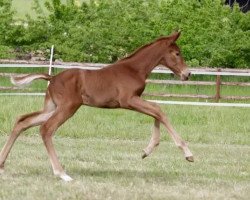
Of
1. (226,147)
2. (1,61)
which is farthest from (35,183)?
(1,61)

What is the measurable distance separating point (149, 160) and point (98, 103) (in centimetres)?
240

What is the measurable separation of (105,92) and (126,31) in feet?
56.8

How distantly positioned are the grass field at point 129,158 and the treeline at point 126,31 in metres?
6.29

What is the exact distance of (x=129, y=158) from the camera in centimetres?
1310

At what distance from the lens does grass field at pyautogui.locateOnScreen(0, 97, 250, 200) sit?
31.6 feet

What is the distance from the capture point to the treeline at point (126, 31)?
27.5 m

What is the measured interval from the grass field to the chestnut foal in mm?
506

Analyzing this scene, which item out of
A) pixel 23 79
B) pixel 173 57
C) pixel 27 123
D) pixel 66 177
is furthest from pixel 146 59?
pixel 66 177

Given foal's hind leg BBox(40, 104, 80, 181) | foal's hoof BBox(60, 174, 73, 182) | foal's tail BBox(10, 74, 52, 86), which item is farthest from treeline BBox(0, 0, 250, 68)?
foal's hoof BBox(60, 174, 73, 182)

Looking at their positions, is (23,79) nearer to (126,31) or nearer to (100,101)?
(100,101)

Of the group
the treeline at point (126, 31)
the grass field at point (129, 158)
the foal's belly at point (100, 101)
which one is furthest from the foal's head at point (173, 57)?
the treeline at point (126, 31)

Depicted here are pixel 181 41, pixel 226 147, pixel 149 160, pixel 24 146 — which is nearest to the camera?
pixel 149 160

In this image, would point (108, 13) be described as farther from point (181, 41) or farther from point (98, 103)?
point (98, 103)

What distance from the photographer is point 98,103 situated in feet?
35.6
